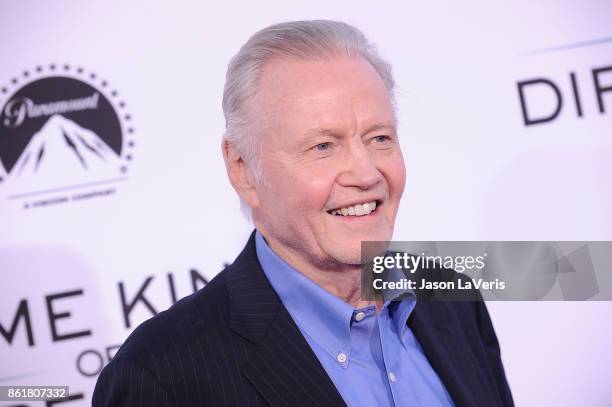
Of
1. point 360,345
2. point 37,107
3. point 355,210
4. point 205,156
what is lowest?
point 360,345

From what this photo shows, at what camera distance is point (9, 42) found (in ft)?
7.79

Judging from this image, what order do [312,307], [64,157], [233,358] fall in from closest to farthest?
[233,358], [312,307], [64,157]

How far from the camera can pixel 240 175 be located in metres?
1.63

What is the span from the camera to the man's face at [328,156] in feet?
4.81

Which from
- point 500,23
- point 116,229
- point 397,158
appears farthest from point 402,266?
point 500,23

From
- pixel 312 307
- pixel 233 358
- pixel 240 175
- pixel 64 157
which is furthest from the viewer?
pixel 64 157

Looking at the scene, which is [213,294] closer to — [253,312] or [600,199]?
[253,312]

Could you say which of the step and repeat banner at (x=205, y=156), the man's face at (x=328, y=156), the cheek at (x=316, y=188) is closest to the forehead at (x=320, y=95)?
the man's face at (x=328, y=156)

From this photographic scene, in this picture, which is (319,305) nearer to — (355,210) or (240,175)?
(355,210)

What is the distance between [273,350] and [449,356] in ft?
1.57

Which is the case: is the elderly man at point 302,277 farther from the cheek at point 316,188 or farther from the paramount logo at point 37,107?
the paramount logo at point 37,107

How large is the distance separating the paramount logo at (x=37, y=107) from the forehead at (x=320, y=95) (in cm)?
109

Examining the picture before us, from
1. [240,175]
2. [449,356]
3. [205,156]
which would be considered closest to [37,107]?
[205,156]

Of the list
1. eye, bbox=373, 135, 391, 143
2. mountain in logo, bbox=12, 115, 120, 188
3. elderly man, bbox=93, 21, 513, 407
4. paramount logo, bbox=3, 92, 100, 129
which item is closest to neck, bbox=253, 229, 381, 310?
elderly man, bbox=93, 21, 513, 407
